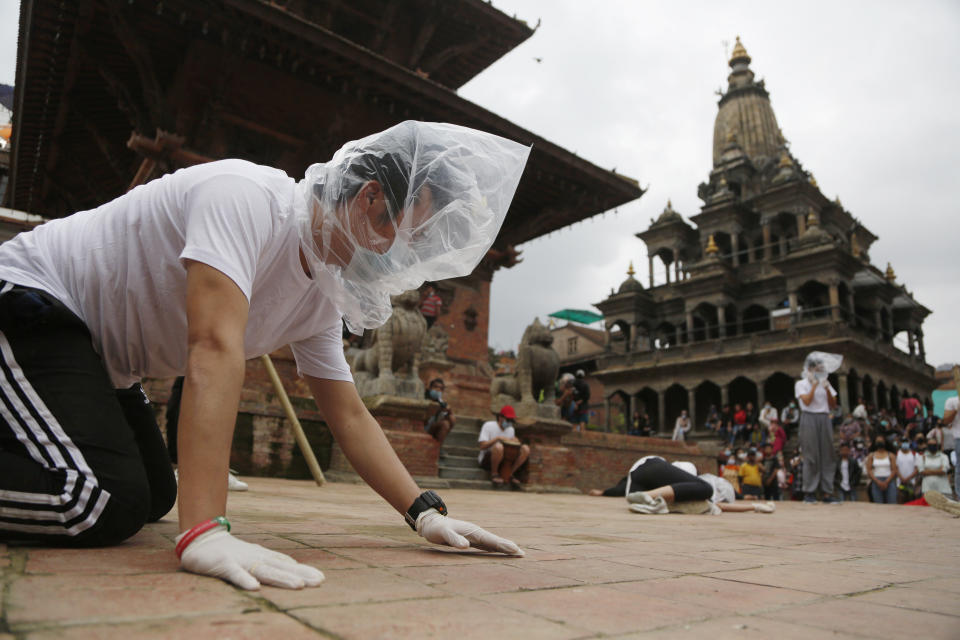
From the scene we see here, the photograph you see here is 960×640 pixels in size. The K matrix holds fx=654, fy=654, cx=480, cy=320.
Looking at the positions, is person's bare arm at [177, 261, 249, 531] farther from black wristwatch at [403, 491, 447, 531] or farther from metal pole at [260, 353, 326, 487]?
metal pole at [260, 353, 326, 487]

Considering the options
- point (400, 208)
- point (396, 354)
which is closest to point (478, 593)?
point (400, 208)

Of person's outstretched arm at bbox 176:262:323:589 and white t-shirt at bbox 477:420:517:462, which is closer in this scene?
person's outstretched arm at bbox 176:262:323:589

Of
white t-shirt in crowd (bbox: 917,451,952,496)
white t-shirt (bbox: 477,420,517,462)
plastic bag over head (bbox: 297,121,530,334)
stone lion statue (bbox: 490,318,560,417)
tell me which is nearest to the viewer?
plastic bag over head (bbox: 297,121,530,334)

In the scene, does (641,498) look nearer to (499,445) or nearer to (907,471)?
(499,445)

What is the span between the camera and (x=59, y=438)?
65.7 inches

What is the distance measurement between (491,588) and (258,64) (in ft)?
32.6

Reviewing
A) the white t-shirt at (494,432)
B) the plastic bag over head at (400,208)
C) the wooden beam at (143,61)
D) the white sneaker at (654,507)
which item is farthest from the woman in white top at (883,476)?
the wooden beam at (143,61)

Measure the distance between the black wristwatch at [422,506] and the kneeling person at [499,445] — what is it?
6023mm

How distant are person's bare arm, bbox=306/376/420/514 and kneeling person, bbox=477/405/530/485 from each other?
6001mm

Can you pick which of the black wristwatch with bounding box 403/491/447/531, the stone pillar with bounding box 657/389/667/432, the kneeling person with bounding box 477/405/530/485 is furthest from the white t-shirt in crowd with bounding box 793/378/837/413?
the stone pillar with bounding box 657/389/667/432

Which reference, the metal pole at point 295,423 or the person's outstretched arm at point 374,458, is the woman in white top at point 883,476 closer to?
the metal pole at point 295,423

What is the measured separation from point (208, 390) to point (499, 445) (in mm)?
6771

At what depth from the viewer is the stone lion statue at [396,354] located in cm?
748

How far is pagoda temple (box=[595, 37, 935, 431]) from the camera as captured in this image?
30547 millimetres
